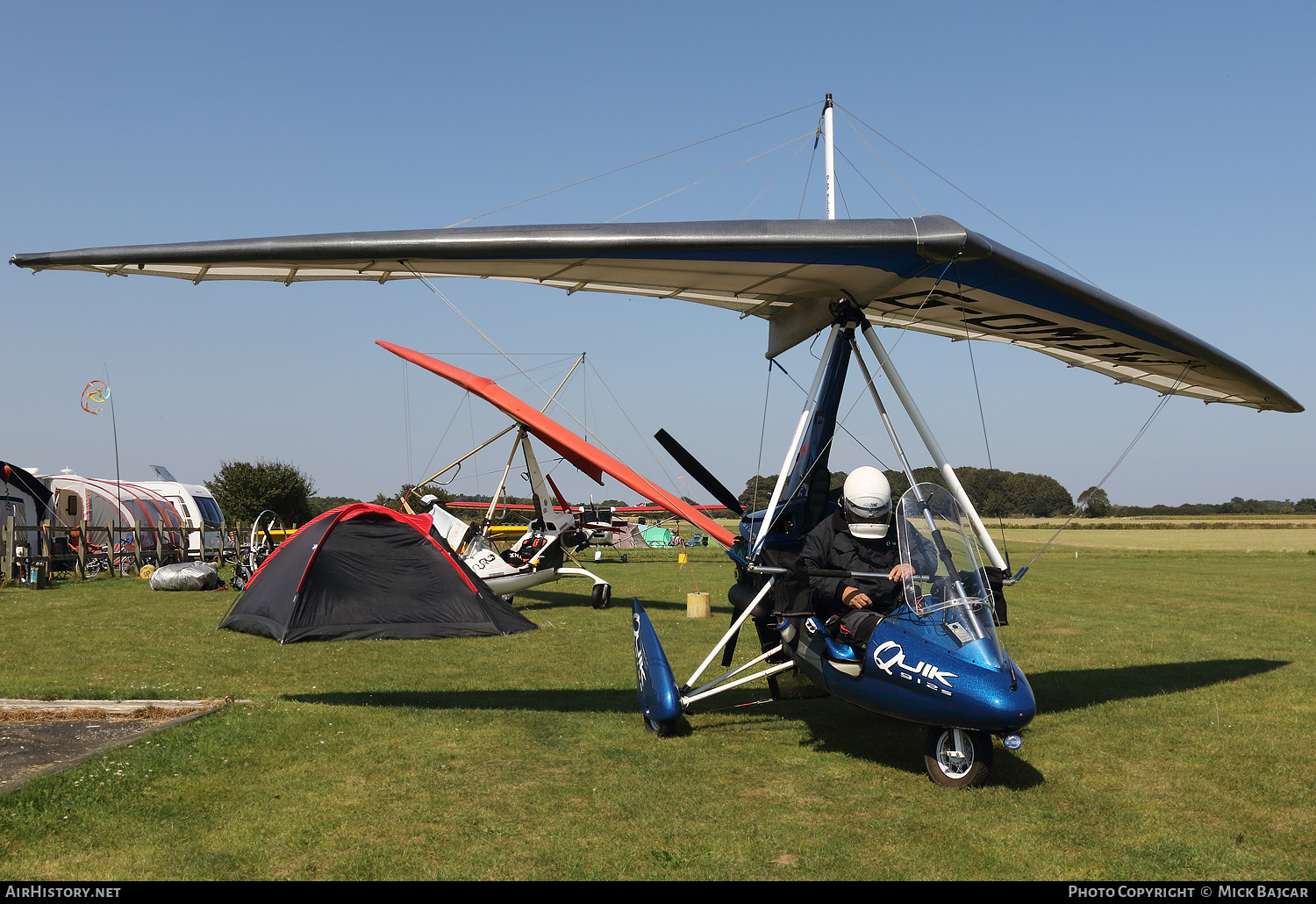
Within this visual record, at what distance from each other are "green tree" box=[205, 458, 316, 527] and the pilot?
169 ft

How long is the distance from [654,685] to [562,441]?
815 centimetres

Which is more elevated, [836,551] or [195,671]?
[836,551]

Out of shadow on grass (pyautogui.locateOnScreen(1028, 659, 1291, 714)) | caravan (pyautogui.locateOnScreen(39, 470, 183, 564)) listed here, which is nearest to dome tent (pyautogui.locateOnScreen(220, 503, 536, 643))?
shadow on grass (pyautogui.locateOnScreen(1028, 659, 1291, 714))

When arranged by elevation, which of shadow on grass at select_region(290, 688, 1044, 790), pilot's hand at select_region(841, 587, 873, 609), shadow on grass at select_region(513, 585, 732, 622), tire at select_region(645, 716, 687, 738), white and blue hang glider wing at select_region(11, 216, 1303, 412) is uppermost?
white and blue hang glider wing at select_region(11, 216, 1303, 412)

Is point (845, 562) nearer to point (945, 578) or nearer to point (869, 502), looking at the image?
point (869, 502)

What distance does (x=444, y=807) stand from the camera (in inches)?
199

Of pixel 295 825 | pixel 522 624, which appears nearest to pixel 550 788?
pixel 295 825

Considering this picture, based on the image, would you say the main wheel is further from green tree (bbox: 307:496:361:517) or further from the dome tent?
green tree (bbox: 307:496:361:517)

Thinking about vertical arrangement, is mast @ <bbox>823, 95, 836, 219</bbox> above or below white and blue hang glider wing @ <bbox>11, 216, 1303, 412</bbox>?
above

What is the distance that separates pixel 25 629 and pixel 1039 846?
46.4ft

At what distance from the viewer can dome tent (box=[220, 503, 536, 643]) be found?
12.1 m

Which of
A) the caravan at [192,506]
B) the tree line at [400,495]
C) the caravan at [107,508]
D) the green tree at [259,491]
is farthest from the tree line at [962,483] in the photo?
the green tree at [259,491]

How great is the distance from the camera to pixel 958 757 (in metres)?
5.52

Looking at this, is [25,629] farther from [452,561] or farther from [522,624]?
[522,624]
